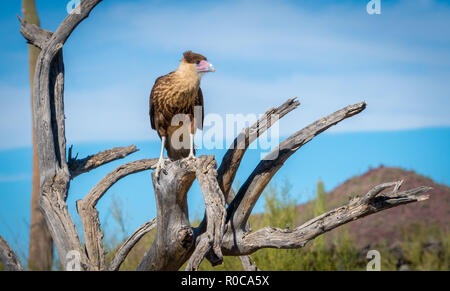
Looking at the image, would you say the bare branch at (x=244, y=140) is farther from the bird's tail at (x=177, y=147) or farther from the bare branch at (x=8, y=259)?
the bare branch at (x=8, y=259)

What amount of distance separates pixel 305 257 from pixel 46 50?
5396mm

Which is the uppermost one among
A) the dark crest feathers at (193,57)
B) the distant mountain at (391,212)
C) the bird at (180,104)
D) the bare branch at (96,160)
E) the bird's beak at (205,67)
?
the dark crest feathers at (193,57)

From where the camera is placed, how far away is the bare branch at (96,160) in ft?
18.6

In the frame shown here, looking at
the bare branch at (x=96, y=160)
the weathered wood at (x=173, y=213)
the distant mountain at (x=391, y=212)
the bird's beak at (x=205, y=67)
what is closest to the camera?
the weathered wood at (x=173, y=213)

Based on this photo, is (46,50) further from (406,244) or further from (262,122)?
(406,244)

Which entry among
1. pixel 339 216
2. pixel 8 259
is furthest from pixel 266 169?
pixel 8 259

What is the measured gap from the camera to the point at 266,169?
14.5 ft

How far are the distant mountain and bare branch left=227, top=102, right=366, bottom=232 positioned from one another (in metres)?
9.02

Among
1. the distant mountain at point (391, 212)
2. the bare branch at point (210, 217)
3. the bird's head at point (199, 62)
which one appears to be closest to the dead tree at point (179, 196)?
the bare branch at point (210, 217)

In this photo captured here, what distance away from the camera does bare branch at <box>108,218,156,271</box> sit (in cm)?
510

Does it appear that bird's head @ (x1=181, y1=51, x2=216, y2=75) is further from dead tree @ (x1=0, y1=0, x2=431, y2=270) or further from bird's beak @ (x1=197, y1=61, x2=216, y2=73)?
Result: dead tree @ (x1=0, y1=0, x2=431, y2=270)

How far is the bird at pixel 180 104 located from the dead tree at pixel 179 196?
1.94ft

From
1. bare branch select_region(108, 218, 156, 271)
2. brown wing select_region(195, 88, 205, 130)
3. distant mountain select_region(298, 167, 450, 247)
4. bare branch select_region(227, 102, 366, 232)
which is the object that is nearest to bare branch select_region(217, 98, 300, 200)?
bare branch select_region(227, 102, 366, 232)
